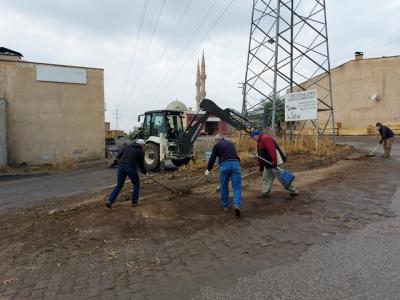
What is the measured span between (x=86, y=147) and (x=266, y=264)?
20.3m

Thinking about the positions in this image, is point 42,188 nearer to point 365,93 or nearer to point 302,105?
point 302,105

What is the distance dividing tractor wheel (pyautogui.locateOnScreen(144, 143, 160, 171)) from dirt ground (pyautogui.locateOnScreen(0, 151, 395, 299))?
6.14 meters

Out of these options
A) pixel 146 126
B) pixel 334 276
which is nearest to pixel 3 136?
pixel 146 126

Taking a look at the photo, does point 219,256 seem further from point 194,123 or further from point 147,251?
point 194,123

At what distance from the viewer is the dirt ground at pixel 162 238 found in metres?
4.80

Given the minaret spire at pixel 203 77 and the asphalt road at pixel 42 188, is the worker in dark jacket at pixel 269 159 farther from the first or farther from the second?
the minaret spire at pixel 203 77

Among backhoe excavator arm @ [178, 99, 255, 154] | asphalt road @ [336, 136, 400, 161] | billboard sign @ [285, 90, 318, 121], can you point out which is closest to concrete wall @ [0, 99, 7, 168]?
backhoe excavator arm @ [178, 99, 255, 154]

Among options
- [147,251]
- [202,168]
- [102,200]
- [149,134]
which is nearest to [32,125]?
[149,134]

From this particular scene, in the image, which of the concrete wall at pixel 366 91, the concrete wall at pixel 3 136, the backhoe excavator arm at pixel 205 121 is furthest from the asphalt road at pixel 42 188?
the concrete wall at pixel 366 91

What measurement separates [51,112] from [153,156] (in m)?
9.36

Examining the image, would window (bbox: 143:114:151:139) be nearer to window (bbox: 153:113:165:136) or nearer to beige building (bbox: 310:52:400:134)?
window (bbox: 153:113:165:136)

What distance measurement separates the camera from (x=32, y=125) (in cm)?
2191

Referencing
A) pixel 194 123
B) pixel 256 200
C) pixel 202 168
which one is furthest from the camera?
pixel 194 123

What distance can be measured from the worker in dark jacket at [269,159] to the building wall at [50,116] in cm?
1681
